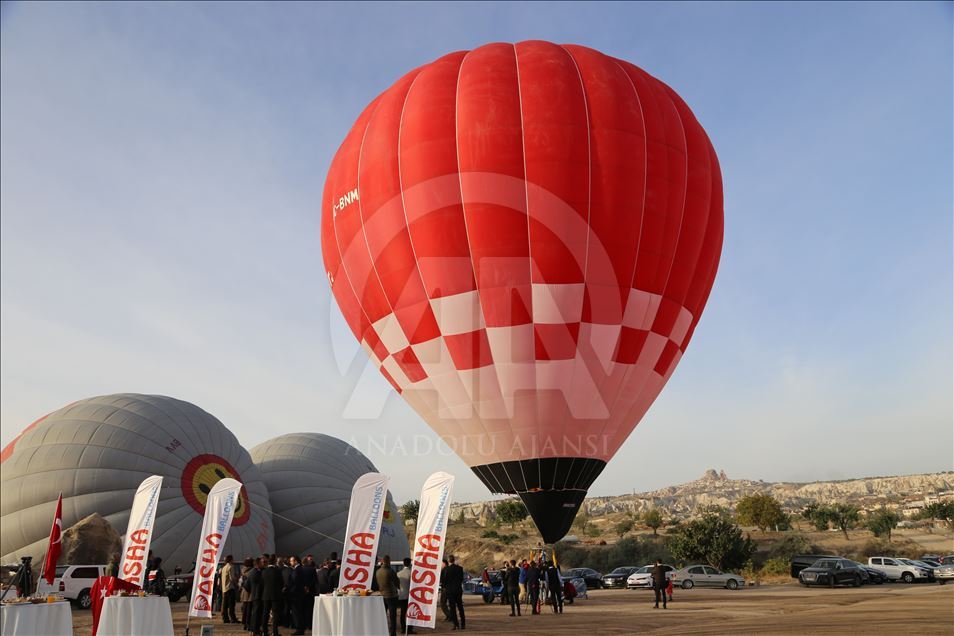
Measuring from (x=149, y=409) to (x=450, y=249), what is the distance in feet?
40.5

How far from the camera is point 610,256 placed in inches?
704

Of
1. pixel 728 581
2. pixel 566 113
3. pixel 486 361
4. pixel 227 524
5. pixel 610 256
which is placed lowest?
pixel 728 581

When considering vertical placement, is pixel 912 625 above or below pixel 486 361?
below

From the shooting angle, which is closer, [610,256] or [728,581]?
[610,256]

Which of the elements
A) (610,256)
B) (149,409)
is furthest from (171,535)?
(610,256)

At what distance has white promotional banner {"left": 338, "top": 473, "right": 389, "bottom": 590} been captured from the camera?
11766 mm

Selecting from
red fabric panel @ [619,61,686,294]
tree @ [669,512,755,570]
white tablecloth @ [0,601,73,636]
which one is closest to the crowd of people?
white tablecloth @ [0,601,73,636]

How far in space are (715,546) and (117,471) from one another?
100 ft

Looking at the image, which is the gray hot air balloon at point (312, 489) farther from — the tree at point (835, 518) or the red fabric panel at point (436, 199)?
the tree at point (835, 518)

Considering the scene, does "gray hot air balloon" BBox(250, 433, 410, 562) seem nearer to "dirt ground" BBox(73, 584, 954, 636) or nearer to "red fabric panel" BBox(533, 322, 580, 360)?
"dirt ground" BBox(73, 584, 954, 636)

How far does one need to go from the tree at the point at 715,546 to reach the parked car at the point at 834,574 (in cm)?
997

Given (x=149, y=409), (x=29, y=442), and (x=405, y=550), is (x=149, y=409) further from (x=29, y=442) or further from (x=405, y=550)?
(x=405, y=550)

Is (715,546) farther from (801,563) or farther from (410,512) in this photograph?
(410,512)

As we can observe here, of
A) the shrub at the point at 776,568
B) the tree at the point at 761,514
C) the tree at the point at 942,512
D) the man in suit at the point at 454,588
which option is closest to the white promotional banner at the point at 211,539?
the man in suit at the point at 454,588
